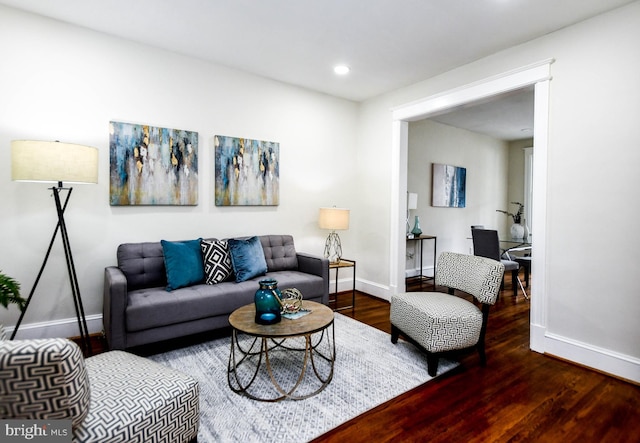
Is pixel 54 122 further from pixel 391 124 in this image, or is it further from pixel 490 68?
pixel 490 68

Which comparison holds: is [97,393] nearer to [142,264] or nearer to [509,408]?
[142,264]

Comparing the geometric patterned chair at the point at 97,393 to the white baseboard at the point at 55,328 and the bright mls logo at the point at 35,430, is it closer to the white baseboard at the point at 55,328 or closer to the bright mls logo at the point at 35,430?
the bright mls logo at the point at 35,430

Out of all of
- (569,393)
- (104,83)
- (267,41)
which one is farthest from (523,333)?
(104,83)

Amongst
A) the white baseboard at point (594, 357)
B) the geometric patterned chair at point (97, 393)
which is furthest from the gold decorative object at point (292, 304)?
the white baseboard at point (594, 357)

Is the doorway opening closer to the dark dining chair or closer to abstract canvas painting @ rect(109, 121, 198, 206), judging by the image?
the dark dining chair

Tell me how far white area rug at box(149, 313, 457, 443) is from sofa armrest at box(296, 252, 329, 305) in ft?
1.83

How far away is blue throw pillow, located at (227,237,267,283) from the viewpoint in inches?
131

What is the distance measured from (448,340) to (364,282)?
2.40 meters

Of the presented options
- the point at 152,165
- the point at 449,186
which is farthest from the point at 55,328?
the point at 449,186

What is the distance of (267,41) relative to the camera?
3164 millimetres

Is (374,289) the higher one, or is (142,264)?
(142,264)

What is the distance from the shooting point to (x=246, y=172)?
3.91 m

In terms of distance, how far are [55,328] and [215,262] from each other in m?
1.43

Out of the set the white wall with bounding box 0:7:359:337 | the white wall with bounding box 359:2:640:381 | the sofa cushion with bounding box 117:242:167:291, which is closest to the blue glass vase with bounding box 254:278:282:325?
the sofa cushion with bounding box 117:242:167:291
